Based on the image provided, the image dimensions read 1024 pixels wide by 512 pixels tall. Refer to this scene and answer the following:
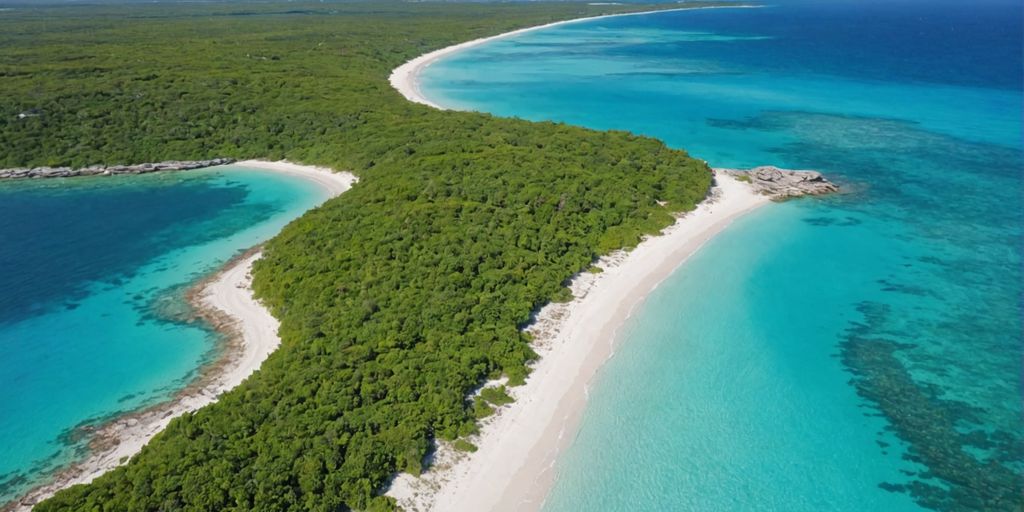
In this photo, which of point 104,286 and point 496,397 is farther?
point 104,286

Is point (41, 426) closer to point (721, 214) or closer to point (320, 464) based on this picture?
point (320, 464)

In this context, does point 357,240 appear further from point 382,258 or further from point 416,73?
point 416,73

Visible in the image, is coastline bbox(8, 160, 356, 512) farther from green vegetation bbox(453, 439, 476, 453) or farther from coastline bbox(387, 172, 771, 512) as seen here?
coastline bbox(387, 172, 771, 512)

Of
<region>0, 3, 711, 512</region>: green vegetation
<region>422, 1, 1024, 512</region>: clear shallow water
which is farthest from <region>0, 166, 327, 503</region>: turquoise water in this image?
<region>422, 1, 1024, 512</region>: clear shallow water

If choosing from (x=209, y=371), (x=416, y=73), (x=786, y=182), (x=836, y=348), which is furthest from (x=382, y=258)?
(x=416, y=73)

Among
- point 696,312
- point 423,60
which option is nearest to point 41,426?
point 696,312
